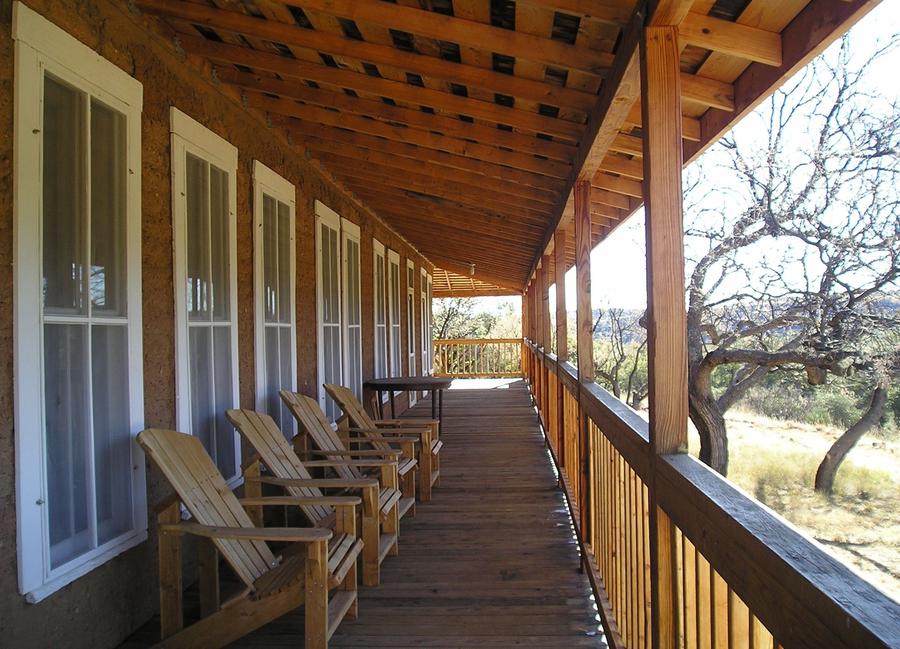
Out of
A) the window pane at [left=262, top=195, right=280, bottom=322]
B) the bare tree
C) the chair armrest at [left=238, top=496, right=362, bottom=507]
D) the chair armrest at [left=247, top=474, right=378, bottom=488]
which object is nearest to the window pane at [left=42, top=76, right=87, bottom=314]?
the chair armrest at [left=238, top=496, right=362, bottom=507]

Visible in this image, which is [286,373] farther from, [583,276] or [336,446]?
[583,276]

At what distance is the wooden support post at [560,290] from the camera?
514 centimetres

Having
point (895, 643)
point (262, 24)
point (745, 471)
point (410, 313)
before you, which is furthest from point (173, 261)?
point (745, 471)

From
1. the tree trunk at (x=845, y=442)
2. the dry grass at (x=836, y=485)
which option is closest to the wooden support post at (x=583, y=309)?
the dry grass at (x=836, y=485)

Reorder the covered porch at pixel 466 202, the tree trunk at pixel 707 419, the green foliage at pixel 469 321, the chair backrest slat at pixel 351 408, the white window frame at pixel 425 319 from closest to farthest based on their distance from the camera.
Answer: the covered porch at pixel 466 202 → the chair backrest slat at pixel 351 408 → the tree trunk at pixel 707 419 → the white window frame at pixel 425 319 → the green foliage at pixel 469 321

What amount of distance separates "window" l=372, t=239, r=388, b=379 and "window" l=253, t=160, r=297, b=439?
2746 millimetres

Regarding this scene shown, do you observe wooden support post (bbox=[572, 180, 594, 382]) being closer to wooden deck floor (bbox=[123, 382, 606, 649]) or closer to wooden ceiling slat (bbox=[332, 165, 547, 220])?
wooden deck floor (bbox=[123, 382, 606, 649])

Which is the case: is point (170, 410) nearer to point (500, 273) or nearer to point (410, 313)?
point (410, 313)

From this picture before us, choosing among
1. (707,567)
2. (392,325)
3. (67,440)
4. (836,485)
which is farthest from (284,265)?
(836,485)

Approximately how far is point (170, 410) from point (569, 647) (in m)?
1.94

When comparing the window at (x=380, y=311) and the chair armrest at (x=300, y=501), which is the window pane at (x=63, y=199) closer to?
the chair armrest at (x=300, y=501)

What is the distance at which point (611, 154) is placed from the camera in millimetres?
3617

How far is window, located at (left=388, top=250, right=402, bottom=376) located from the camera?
8047mm

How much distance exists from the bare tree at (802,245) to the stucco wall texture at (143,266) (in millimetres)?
7783
